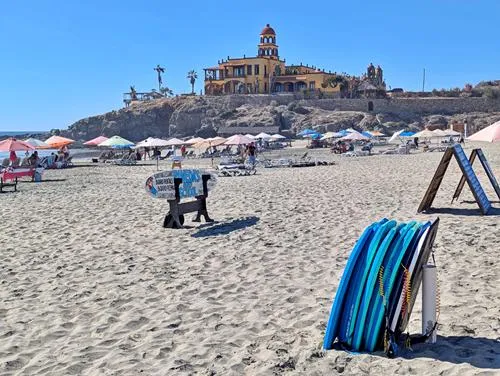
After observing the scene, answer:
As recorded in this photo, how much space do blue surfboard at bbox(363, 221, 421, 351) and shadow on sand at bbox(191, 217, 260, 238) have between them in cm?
443

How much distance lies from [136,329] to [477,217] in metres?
6.04

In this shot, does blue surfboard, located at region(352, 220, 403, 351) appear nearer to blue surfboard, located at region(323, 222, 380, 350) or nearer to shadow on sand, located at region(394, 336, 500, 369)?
blue surfboard, located at region(323, 222, 380, 350)

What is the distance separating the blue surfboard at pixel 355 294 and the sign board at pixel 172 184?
17.1 ft

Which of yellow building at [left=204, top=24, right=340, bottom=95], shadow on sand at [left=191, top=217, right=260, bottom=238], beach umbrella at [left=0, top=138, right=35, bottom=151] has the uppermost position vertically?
yellow building at [left=204, top=24, right=340, bottom=95]

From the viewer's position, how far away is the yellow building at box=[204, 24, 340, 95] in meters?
71.8

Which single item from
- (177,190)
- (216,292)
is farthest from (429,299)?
(177,190)

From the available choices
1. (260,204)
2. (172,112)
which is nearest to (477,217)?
(260,204)

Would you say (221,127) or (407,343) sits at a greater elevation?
(221,127)

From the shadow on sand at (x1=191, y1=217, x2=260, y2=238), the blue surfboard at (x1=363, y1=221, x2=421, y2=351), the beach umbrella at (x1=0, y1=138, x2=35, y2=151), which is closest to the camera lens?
the blue surfboard at (x1=363, y1=221, x2=421, y2=351)

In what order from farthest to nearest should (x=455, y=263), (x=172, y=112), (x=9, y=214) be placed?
(x=172, y=112) < (x=9, y=214) < (x=455, y=263)

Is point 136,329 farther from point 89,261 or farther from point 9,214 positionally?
point 9,214

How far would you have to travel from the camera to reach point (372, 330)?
3590 mm

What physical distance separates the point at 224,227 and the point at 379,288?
196 inches

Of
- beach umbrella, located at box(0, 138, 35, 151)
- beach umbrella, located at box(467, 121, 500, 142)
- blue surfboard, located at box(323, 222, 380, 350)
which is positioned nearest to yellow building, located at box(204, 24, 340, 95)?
beach umbrella, located at box(0, 138, 35, 151)
